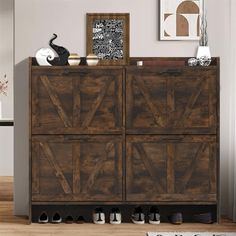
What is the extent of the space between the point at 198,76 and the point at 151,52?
64cm

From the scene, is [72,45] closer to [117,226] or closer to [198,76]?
[198,76]

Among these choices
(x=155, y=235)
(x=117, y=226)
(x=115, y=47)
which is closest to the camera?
(x=155, y=235)

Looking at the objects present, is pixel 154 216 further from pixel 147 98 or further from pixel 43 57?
pixel 43 57

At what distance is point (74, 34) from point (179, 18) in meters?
0.97

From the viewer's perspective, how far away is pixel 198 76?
16.4 feet

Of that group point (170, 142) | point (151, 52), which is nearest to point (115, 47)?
point (151, 52)

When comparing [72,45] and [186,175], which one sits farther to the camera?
[72,45]

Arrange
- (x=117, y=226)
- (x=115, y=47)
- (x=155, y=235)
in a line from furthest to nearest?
(x=115, y=47)
(x=117, y=226)
(x=155, y=235)

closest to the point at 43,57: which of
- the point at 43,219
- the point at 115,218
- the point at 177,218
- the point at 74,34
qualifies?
the point at 74,34

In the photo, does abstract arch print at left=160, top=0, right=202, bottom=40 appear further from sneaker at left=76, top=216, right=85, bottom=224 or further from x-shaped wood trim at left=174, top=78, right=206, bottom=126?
sneaker at left=76, top=216, right=85, bottom=224

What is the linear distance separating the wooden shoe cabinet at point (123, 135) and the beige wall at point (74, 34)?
1.64 ft

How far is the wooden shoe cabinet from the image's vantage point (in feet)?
16.4

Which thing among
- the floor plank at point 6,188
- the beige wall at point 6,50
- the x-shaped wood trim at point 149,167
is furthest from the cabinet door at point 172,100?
the beige wall at point 6,50

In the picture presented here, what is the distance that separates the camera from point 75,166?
498 cm
